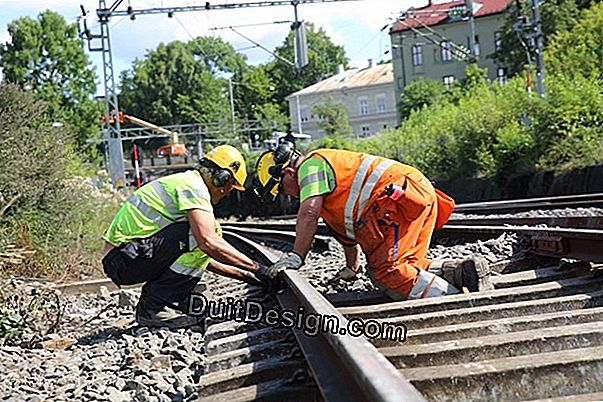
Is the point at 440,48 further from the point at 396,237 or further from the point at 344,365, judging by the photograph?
the point at 344,365

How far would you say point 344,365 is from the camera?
9.20 feet

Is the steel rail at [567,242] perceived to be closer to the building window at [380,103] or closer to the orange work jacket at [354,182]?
the orange work jacket at [354,182]

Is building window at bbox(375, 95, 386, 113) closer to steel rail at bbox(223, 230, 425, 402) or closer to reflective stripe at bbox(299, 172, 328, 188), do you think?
reflective stripe at bbox(299, 172, 328, 188)

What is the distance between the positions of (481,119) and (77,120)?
123ft

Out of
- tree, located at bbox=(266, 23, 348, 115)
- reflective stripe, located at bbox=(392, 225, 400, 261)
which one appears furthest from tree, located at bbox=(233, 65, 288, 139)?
reflective stripe, located at bbox=(392, 225, 400, 261)

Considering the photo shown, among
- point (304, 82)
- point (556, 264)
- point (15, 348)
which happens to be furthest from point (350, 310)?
point (304, 82)

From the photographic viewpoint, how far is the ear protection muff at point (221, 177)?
5684 mm

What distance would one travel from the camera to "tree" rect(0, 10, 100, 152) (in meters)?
53.9

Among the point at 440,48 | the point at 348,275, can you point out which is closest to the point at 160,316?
the point at 348,275

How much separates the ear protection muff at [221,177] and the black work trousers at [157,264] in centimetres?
37

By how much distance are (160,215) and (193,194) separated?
365 mm

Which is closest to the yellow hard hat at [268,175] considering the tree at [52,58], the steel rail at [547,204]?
the steel rail at [547,204]

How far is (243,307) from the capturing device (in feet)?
16.7

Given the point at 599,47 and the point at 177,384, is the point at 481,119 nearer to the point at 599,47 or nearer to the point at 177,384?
the point at 599,47
